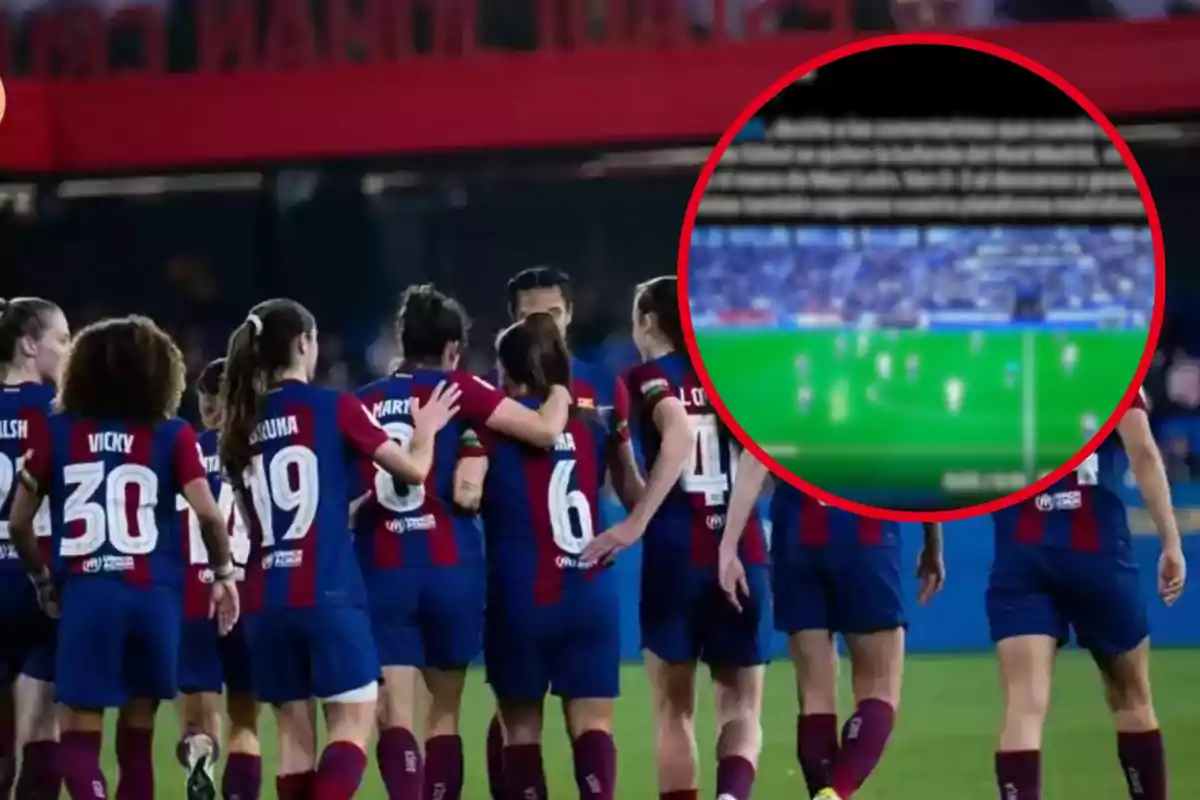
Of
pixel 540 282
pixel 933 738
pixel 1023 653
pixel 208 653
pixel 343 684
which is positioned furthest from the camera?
pixel 933 738

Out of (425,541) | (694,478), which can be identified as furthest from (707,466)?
(425,541)

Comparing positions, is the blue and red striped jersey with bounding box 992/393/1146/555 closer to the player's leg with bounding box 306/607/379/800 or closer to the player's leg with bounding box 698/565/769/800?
the player's leg with bounding box 698/565/769/800

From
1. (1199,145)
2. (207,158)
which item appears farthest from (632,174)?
(1199,145)

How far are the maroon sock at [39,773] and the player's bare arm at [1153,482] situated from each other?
7.78ft

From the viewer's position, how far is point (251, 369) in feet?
12.5

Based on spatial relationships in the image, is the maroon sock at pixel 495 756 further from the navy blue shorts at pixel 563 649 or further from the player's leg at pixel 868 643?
the player's leg at pixel 868 643

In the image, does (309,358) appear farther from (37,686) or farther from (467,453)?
(37,686)

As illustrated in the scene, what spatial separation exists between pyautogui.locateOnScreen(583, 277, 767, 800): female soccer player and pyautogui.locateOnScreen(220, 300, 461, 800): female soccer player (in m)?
0.68

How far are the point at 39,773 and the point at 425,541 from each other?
1037 mm

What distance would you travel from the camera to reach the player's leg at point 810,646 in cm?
424

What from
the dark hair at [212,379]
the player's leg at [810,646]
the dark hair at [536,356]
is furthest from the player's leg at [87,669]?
the player's leg at [810,646]

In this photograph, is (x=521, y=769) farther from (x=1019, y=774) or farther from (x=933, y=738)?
(x=933, y=738)

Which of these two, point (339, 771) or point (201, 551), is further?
point (201, 551)
